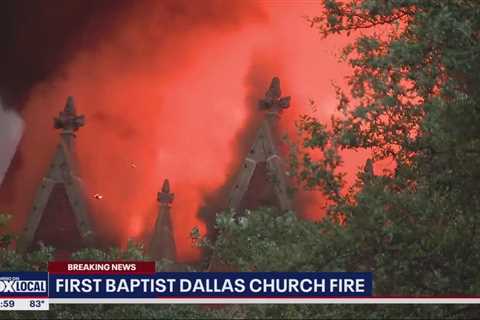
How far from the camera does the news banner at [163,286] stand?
1061 inches

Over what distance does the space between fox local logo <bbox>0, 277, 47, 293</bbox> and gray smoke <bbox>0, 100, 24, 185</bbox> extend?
18443 millimetres

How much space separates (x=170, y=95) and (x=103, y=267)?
56.8ft

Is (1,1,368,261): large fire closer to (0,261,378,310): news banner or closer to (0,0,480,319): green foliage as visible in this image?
(0,261,378,310): news banner

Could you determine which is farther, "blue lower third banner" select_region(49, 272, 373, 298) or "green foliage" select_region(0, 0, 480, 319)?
"blue lower third banner" select_region(49, 272, 373, 298)

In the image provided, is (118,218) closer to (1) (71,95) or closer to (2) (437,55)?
(1) (71,95)

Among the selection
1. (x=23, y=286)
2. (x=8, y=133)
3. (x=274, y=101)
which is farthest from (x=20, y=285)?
(x=8, y=133)

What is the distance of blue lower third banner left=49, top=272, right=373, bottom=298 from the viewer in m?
26.8

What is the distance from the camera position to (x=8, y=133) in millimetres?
50625

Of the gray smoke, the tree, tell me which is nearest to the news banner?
the tree

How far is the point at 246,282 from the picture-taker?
2833cm

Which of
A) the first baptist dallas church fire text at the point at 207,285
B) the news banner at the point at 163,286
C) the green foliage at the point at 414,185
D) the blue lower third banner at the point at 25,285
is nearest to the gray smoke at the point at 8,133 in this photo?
the news banner at the point at 163,286

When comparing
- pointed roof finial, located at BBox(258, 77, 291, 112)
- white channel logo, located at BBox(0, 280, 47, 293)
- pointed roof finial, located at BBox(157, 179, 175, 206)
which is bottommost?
white channel logo, located at BBox(0, 280, 47, 293)

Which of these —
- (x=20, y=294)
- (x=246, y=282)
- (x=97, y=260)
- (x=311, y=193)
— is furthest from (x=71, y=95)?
(x=246, y=282)

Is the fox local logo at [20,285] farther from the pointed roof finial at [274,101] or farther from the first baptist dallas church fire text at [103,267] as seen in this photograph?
the pointed roof finial at [274,101]
